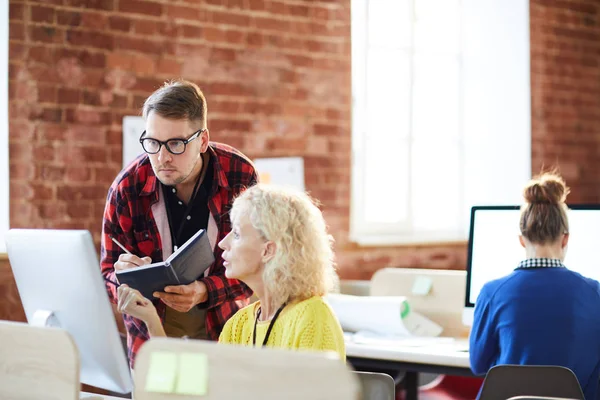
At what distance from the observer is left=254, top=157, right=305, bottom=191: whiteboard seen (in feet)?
15.9

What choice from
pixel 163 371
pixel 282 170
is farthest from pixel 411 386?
pixel 163 371

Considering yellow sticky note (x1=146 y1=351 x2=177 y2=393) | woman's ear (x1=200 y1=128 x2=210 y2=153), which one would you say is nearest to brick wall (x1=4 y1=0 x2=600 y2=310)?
woman's ear (x1=200 y1=128 x2=210 y2=153)

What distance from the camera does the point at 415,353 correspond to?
3.18m

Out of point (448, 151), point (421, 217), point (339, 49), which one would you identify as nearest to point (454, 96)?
point (448, 151)

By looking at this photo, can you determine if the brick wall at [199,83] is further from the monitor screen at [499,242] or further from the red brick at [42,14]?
the monitor screen at [499,242]

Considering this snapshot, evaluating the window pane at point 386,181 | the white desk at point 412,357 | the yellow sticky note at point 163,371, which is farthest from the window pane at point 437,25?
the yellow sticky note at point 163,371

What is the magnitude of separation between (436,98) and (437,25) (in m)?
0.48

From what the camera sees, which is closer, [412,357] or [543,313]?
[543,313]

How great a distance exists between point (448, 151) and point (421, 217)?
0.52 m

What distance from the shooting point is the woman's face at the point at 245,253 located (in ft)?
7.44

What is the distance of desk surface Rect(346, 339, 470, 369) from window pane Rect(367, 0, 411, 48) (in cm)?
285

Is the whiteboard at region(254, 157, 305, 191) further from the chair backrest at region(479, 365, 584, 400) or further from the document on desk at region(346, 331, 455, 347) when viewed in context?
the chair backrest at region(479, 365, 584, 400)

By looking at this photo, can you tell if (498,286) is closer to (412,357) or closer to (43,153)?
(412,357)

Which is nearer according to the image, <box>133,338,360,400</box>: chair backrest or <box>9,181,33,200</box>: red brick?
<box>133,338,360,400</box>: chair backrest
